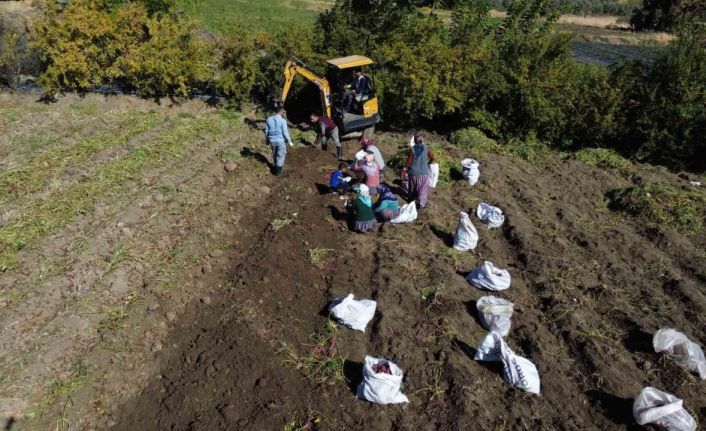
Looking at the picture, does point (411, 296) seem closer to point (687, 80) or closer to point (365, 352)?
point (365, 352)

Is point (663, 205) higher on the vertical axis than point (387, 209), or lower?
higher

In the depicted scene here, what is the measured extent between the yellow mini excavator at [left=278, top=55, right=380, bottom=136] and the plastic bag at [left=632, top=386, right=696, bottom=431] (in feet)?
27.5

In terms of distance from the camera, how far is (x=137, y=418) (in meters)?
5.44

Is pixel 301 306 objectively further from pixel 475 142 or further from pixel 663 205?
pixel 475 142

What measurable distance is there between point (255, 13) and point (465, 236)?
29473mm

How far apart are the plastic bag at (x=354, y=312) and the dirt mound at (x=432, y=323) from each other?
0.54 ft

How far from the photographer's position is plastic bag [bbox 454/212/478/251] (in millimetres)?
8141

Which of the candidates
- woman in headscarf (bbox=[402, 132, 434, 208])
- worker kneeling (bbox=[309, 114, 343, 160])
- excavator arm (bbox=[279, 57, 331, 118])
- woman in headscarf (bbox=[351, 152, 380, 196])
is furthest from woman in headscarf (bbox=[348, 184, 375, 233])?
excavator arm (bbox=[279, 57, 331, 118])

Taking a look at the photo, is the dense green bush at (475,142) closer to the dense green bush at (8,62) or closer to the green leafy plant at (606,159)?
the green leafy plant at (606,159)

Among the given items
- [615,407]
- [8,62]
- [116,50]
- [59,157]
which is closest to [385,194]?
[615,407]

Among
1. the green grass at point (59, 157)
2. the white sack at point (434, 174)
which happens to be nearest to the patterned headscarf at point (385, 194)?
the white sack at point (434, 174)

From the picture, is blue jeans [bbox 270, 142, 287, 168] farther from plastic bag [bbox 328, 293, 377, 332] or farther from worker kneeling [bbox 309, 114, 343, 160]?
plastic bag [bbox 328, 293, 377, 332]

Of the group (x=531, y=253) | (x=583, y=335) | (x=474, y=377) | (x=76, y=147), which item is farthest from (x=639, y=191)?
(x=76, y=147)

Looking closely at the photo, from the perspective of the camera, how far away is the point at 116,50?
44.0 ft
